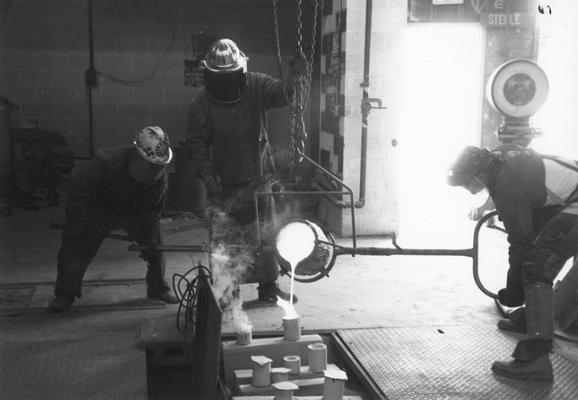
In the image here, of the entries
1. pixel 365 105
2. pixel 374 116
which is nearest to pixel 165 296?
pixel 365 105

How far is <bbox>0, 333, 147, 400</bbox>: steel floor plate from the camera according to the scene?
11.3ft

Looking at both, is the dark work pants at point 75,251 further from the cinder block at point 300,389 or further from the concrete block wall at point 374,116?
the concrete block wall at point 374,116

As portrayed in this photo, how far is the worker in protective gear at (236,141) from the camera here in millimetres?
4895

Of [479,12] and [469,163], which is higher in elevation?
[479,12]

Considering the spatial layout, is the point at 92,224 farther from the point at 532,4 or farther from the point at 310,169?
the point at 532,4

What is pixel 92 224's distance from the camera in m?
4.98

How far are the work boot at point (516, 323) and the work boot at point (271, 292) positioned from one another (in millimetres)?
1498

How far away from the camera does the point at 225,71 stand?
4719 millimetres

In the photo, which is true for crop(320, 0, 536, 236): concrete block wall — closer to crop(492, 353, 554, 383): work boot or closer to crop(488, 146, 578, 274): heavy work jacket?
Result: crop(488, 146, 578, 274): heavy work jacket

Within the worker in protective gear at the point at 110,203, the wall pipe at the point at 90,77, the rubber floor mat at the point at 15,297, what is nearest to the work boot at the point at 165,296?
the worker in protective gear at the point at 110,203

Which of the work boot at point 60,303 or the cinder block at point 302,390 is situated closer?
the cinder block at point 302,390

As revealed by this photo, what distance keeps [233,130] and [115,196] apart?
94 cm

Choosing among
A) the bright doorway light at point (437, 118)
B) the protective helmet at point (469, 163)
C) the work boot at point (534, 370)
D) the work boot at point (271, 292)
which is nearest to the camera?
the work boot at point (534, 370)

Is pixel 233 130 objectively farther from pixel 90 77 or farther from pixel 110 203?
pixel 90 77
